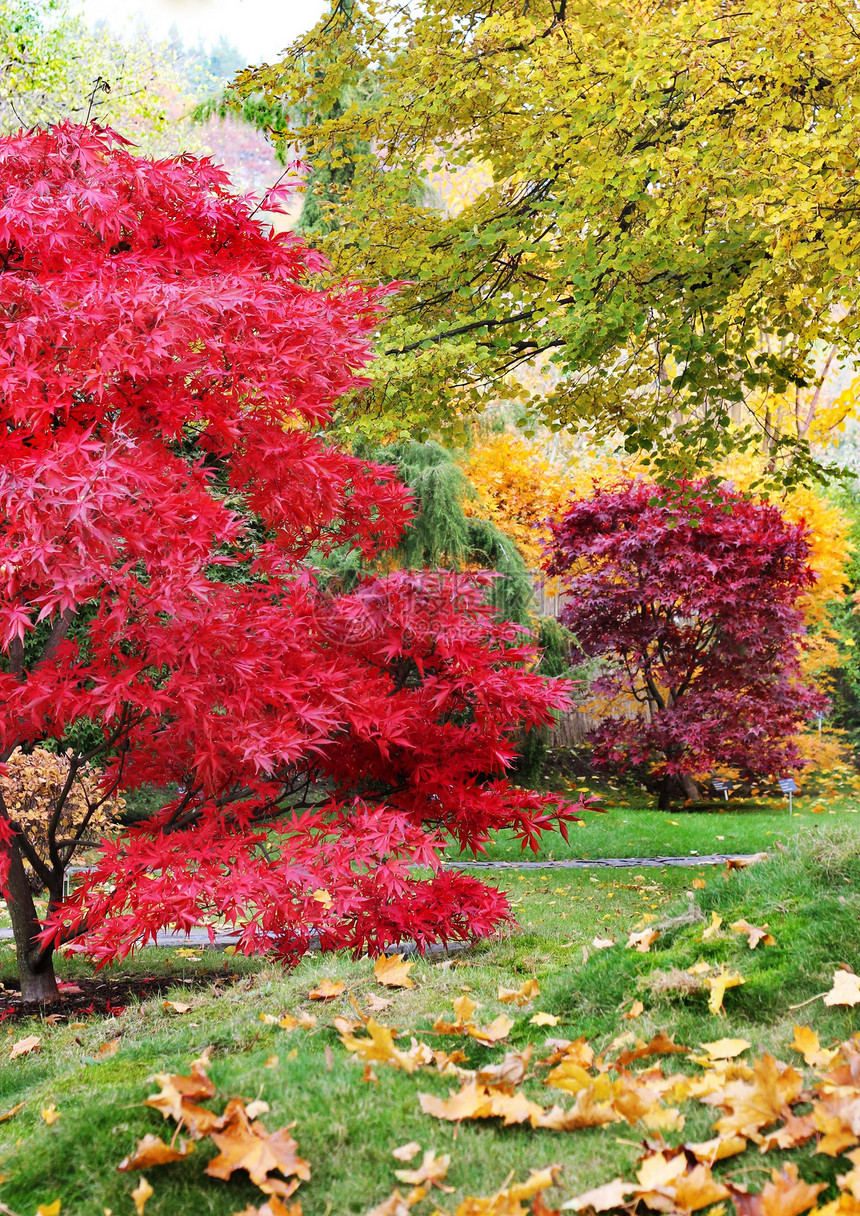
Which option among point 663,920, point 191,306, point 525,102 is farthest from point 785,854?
point 525,102

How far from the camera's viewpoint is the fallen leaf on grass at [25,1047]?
3367mm

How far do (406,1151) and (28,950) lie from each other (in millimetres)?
2884

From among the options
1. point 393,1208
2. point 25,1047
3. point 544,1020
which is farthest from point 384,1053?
point 25,1047

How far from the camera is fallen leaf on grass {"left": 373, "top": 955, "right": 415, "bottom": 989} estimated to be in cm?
353

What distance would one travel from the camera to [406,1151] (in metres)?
1.93

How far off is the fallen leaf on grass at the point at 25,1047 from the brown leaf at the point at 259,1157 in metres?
1.82

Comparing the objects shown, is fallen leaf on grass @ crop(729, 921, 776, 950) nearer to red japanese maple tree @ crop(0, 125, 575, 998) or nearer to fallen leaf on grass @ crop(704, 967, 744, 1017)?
fallen leaf on grass @ crop(704, 967, 744, 1017)

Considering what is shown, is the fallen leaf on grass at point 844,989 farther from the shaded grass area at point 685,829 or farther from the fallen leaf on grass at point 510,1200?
the shaded grass area at point 685,829

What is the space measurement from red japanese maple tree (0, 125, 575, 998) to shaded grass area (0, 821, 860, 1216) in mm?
348

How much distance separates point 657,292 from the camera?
5.95 meters

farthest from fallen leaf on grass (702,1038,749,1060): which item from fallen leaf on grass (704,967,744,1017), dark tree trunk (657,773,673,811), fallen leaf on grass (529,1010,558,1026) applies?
dark tree trunk (657,773,673,811)

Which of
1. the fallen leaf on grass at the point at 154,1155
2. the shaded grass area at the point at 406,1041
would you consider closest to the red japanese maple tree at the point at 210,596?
the shaded grass area at the point at 406,1041

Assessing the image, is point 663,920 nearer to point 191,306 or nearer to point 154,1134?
point 154,1134

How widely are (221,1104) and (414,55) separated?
6563 millimetres
